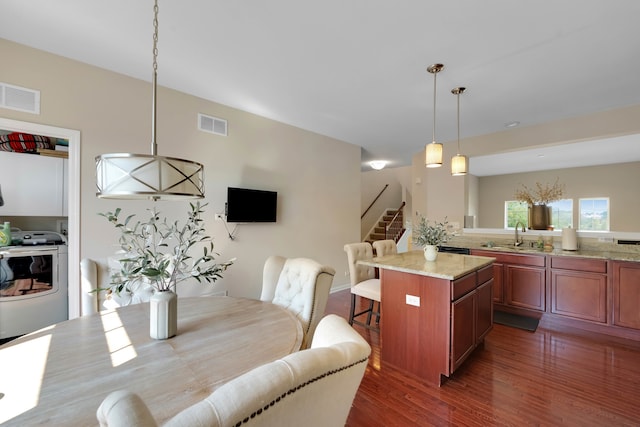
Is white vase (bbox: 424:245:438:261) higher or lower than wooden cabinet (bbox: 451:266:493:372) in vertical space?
higher

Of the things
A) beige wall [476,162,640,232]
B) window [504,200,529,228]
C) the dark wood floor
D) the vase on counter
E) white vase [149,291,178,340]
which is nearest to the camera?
white vase [149,291,178,340]

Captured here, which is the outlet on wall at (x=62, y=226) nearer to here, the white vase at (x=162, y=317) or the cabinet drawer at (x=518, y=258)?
the white vase at (x=162, y=317)

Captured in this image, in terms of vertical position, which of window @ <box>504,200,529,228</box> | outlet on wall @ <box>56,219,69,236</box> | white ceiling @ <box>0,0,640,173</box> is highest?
white ceiling @ <box>0,0,640,173</box>

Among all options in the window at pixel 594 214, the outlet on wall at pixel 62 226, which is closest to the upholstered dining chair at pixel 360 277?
the outlet on wall at pixel 62 226

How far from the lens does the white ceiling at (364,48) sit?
6.00 feet

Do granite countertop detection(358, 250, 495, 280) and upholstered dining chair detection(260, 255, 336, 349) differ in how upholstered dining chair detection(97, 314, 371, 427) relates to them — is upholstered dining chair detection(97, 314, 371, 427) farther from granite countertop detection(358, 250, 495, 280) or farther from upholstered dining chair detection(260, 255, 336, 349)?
granite countertop detection(358, 250, 495, 280)

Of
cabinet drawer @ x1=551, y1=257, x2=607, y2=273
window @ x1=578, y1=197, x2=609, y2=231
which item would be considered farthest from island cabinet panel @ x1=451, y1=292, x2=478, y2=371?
window @ x1=578, y1=197, x2=609, y2=231

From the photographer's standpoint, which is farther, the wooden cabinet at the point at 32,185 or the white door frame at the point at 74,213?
the wooden cabinet at the point at 32,185

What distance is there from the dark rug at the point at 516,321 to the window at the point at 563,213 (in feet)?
16.2

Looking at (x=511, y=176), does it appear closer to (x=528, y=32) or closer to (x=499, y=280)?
(x=499, y=280)

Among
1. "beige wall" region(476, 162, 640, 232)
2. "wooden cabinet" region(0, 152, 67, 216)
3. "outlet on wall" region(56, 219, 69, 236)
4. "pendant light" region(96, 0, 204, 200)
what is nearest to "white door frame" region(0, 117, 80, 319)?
"wooden cabinet" region(0, 152, 67, 216)

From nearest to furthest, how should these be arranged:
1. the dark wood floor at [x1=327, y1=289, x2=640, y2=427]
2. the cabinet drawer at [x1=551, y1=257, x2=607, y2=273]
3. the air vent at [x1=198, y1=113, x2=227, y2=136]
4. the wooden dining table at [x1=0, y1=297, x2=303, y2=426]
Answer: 1. the wooden dining table at [x1=0, y1=297, x2=303, y2=426]
2. the dark wood floor at [x1=327, y1=289, x2=640, y2=427]
3. the cabinet drawer at [x1=551, y1=257, x2=607, y2=273]
4. the air vent at [x1=198, y1=113, x2=227, y2=136]

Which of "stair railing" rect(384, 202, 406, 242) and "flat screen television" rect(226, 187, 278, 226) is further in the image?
"stair railing" rect(384, 202, 406, 242)

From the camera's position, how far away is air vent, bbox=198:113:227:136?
320 centimetres
